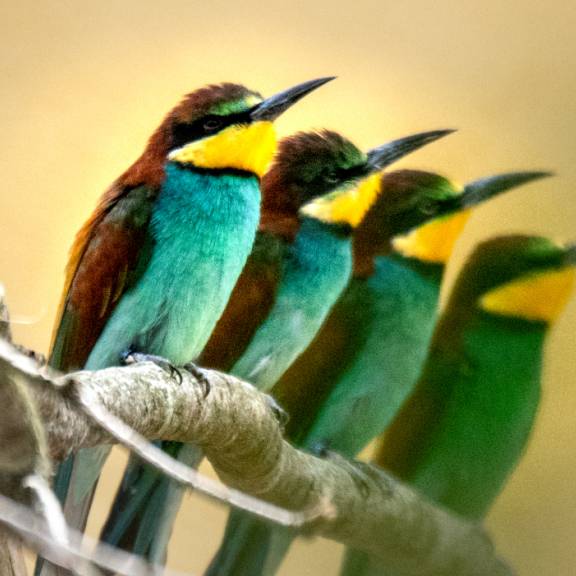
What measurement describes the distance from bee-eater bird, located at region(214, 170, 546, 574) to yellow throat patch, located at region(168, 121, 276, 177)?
0.18 metres

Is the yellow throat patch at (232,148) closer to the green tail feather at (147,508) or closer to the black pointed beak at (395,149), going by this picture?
the black pointed beak at (395,149)

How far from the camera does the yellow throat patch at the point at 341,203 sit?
4.65ft

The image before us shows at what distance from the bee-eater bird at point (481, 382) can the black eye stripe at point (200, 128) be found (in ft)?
1.24

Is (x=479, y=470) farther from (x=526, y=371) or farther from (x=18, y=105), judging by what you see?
(x=18, y=105)

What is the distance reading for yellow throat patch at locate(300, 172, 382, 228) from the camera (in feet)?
4.65

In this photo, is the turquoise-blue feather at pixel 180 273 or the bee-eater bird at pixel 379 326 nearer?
the turquoise-blue feather at pixel 180 273

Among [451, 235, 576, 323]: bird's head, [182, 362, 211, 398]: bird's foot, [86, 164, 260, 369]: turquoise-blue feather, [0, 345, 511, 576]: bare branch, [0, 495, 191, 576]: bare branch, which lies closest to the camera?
[0, 495, 191, 576]: bare branch

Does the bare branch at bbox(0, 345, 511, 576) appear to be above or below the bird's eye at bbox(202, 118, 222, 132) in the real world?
below

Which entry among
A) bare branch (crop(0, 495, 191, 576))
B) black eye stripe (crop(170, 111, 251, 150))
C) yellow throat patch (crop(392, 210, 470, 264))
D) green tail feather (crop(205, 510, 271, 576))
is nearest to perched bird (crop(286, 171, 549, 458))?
yellow throat patch (crop(392, 210, 470, 264))

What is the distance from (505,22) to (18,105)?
0.66 metres

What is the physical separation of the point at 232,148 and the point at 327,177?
15 centimetres

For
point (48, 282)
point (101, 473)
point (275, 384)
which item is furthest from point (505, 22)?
point (101, 473)

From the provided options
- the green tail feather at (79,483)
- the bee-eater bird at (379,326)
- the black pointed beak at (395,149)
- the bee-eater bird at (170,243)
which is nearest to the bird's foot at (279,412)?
the bee-eater bird at (379,326)

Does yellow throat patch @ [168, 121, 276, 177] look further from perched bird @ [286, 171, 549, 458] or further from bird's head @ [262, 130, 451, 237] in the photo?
perched bird @ [286, 171, 549, 458]
